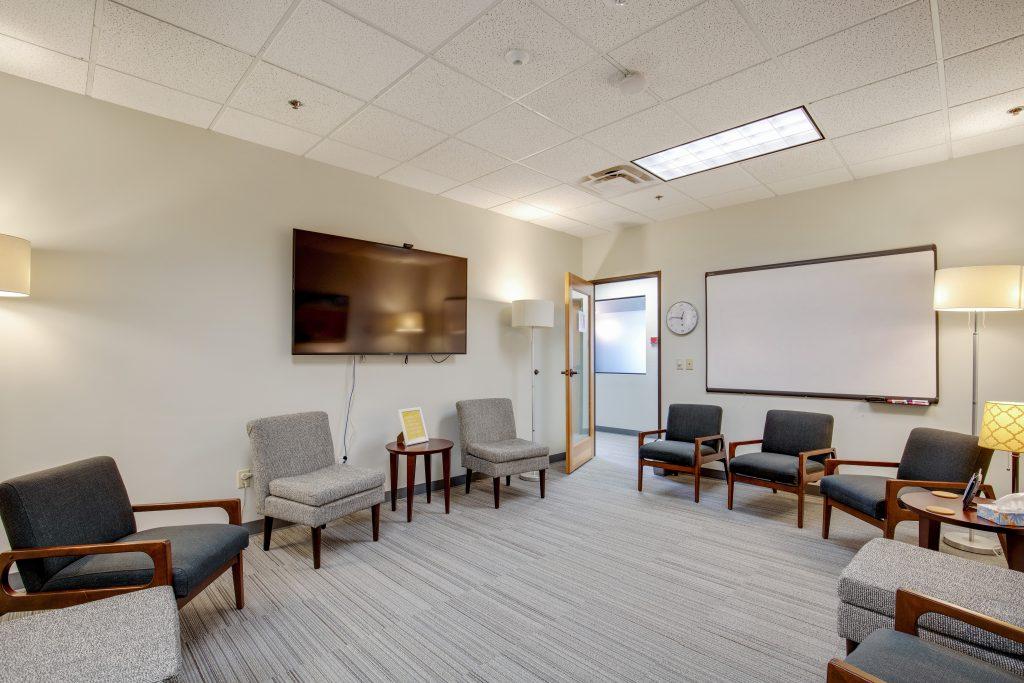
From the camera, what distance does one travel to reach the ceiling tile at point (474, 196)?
4.52 metres

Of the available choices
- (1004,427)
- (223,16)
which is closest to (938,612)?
(1004,427)

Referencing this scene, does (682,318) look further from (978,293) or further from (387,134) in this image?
(387,134)

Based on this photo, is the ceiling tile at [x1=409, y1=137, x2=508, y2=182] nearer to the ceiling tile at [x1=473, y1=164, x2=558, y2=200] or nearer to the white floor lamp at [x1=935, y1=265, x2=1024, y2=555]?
the ceiling tile at [x1=473, y1=164, x2=558, y2=200]

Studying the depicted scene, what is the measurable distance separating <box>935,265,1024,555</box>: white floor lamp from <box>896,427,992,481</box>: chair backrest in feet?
1.75

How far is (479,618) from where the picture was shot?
7.84 feet

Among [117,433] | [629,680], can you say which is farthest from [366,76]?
[629,680]

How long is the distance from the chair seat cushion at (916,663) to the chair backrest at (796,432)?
2819 millimetres

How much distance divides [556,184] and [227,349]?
9.99 ft

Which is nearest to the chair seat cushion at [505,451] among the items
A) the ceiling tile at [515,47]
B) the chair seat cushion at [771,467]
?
the chair seat cushion at [771,467]

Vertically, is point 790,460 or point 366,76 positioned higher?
point 366,76

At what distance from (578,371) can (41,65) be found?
5029mm

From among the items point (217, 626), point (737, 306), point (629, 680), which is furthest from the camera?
point (737, 306)

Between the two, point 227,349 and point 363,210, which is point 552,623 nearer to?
point 227,349

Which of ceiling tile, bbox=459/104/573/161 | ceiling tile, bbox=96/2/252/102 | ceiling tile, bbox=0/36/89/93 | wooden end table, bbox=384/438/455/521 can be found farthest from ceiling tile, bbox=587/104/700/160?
ceiling tile, bbox=0/36/89/93
